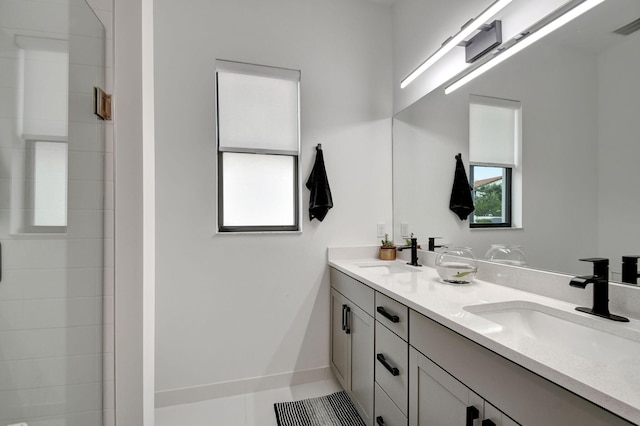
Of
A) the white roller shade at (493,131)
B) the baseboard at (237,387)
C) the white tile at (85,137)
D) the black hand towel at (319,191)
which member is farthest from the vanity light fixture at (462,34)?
the baseboard at (237,387)

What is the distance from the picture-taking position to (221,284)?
205cm

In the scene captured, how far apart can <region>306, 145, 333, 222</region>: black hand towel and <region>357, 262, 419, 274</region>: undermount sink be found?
0.49 m

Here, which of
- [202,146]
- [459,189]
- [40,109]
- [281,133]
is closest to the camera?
[40,109]

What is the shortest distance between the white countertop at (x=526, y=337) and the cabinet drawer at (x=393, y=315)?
43 mm

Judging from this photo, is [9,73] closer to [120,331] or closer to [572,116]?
[120,331]

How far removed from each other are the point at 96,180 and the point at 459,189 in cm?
190

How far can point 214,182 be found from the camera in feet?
6.70

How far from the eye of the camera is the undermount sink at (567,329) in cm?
87

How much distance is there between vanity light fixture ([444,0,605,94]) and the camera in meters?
1.13

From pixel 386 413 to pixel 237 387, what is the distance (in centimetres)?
115

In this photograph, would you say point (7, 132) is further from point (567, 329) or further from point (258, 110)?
point (567, 329)

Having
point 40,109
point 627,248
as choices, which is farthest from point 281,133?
point 627,248

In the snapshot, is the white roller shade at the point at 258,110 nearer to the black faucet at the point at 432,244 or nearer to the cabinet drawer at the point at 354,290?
the cabinet drawer at the point at 354,290

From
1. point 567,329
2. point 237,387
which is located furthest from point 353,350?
point 567,329
